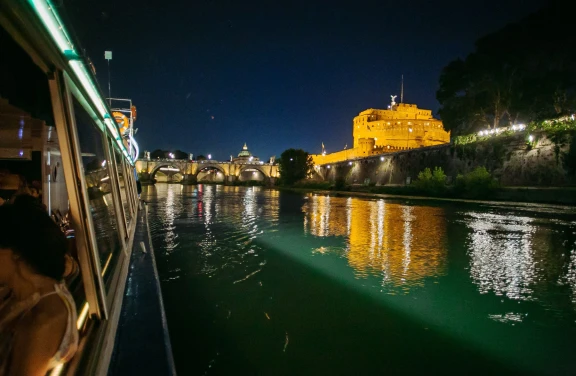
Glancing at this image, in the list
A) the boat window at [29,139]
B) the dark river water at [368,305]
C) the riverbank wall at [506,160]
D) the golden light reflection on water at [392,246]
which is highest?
A: the riverbank wall at [506,160]

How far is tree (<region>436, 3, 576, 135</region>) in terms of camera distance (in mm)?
34250

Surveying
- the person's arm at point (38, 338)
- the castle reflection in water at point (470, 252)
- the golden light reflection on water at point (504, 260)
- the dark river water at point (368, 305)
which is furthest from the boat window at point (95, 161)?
the golden light reflection on water at point (504, 260)

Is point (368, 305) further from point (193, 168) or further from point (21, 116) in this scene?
point (193, 168)

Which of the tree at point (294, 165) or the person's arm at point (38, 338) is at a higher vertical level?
the tree at point (294, 165)

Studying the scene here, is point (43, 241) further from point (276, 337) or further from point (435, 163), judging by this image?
point (435, 163)

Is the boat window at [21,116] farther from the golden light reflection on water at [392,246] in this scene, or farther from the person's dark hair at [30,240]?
the golden light reflection on water at [392,246]

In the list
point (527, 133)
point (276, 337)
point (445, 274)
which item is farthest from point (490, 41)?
point (276, 337)

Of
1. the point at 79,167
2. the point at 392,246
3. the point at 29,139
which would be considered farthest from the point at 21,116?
the point at 392,246

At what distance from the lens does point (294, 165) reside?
224 ft

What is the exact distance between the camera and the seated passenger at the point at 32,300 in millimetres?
1810

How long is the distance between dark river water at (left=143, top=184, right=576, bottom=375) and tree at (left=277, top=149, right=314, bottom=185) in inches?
2258

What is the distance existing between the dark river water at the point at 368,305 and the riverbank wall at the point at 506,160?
21.0m

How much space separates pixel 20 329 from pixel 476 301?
5858 millimetres

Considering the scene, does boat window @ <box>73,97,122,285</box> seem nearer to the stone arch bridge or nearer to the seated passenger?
the seated passenger
